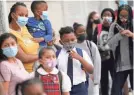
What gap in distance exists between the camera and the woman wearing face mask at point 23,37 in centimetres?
476

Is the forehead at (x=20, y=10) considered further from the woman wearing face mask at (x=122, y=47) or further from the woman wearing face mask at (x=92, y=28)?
the woman wearing face mask at (x=92, y=28)

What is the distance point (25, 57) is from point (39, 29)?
721mm

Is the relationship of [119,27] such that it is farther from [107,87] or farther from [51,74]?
[51,74]

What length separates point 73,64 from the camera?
4.92 m

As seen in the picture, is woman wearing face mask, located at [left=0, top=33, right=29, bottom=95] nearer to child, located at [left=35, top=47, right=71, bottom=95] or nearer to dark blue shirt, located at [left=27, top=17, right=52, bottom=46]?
child, located at [left=35, top=47, right=71, bottom=95]

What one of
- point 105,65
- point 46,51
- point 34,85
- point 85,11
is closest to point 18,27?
point 46,51

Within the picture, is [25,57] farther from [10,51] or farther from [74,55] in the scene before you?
[74,55]

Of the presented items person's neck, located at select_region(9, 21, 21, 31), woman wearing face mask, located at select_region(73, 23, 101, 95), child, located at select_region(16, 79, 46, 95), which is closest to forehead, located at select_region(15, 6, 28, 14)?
person's neck, located at select_region(9, 21, 21, 31)

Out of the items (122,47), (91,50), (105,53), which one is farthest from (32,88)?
(105,53)

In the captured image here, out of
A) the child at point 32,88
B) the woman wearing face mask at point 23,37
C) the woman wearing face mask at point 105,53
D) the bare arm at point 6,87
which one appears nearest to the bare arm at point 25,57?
the woman wearing face mask at point 23,37

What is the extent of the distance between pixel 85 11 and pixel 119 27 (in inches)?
123

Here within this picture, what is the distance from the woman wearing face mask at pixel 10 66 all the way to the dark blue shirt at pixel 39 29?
2.94 ft

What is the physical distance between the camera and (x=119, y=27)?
650 centimetres

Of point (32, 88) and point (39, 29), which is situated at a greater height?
point (39, 29)
